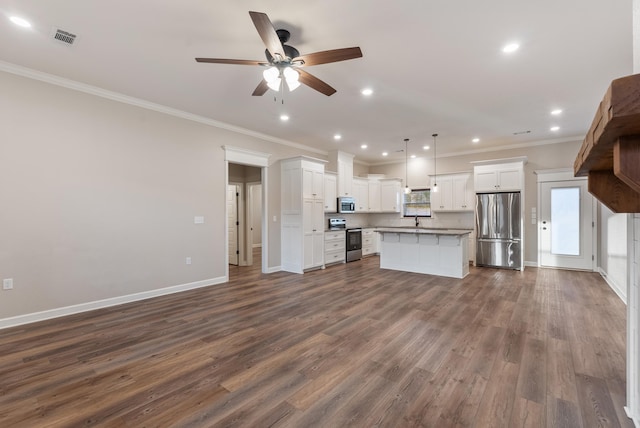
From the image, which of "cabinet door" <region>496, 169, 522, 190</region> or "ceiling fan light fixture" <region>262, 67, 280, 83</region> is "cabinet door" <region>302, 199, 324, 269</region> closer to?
"ceiling fan light fixture" <region>262, 67, 280, 83</region>

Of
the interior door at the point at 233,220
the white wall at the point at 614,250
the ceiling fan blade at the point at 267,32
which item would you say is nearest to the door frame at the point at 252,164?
the interior door at the point at 233,220

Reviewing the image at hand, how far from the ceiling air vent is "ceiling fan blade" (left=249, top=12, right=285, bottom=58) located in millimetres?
2024

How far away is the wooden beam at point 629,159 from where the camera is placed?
0.80 metres

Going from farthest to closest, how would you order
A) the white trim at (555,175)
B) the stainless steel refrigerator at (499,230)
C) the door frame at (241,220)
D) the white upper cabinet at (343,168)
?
the white upper cabinet at (343,168)
the door frame at (241,220)
the stainless steel refrigerator at (499,230)
the white trim at (555,175)

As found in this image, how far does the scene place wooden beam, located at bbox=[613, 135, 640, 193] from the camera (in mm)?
799

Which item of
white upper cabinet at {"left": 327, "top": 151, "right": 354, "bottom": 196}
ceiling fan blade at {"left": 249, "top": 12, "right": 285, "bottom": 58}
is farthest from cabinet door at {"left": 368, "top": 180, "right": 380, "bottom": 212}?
ceiling fan blade at {"left": 249, "top": 12, "right": 285, "bottom": 58}

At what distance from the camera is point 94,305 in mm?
3914

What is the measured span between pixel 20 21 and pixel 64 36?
30 centimetres

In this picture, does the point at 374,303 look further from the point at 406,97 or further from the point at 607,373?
the point at 406,97

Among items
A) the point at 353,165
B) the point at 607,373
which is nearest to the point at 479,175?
the point at 353,165

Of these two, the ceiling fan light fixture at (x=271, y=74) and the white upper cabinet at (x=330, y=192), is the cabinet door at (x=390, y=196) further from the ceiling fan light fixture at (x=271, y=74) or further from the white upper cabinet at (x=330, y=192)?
the ceiling fan light fixture at (x=271, y=74)

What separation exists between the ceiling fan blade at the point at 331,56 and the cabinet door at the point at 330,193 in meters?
4.71

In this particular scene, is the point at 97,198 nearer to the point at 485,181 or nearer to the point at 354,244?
the point at 354,244

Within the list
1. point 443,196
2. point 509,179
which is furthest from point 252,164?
point 509,179
